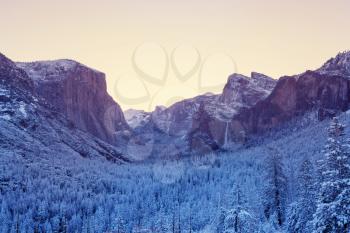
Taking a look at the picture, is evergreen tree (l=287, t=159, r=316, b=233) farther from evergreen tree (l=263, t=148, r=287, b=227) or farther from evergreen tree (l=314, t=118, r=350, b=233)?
evergreen tree (l=314, t=118, r=350, b=233)

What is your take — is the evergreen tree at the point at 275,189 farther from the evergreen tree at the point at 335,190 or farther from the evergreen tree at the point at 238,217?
the evergreen tree at the point at 335,190

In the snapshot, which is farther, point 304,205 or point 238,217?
point 304,205

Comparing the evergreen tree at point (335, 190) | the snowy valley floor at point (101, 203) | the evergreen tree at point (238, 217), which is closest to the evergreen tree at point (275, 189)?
the evergreen tree at point (238, 217)

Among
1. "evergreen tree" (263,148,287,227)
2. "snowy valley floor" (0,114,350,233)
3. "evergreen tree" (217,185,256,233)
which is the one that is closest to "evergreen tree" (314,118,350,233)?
"evergreen tree" (217,185,256,233)

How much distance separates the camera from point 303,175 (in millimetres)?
67000

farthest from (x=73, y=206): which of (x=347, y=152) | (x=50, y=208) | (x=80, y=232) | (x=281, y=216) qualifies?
(x=347, y=152)

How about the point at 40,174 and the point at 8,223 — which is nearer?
the point at 8,223

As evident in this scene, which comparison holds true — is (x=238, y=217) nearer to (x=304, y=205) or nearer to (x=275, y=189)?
(x=304, y=205)

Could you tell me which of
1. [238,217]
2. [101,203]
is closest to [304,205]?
[238,217]

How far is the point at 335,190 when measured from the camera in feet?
116

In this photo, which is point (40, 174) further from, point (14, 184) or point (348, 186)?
point (348, 186)

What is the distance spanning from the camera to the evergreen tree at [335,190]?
34406mm

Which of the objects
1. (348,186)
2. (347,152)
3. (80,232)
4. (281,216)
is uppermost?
(347,152)

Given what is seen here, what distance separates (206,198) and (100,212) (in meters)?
38.8
